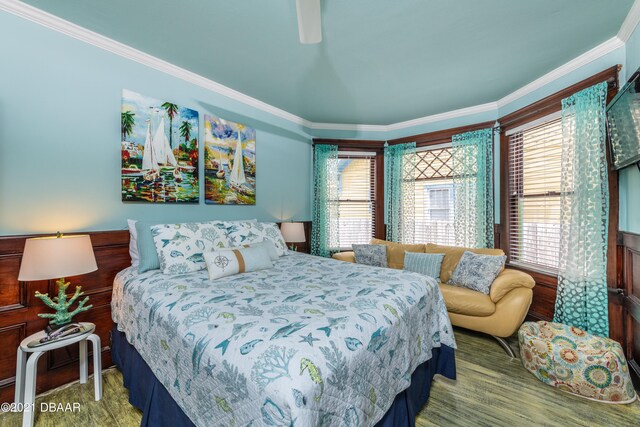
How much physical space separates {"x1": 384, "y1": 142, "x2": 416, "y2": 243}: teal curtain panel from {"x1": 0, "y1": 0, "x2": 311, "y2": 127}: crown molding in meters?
2.13

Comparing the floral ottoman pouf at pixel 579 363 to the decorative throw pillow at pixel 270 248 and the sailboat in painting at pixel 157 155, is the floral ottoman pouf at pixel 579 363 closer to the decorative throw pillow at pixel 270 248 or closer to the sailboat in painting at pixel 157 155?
the decorative throw pillow at pixel 270 248

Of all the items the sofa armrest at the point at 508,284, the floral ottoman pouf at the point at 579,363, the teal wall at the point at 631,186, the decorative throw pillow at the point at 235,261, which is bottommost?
the floral ottoman pouf at the point at 579,363

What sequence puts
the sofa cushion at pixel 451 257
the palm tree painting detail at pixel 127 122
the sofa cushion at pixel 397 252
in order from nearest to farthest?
the palm tree painting detail at pixel 127 122
the sofa cushion at pixel 451 257
the sofa cushion at pixel 397 252

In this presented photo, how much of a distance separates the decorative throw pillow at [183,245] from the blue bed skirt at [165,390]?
58 centimetres

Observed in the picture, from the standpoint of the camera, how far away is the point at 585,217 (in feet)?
7.14

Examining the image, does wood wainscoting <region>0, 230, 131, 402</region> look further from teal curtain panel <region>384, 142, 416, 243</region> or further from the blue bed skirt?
teal curtain panel <region>384, 142, 416, 243</region>

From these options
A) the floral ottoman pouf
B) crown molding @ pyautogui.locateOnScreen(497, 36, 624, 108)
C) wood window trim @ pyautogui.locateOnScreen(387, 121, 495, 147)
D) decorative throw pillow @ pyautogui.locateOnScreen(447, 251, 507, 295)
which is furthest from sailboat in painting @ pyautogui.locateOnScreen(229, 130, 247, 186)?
crown molding @ pyautogui.locateOnScreen(497, 36, 624, 108)

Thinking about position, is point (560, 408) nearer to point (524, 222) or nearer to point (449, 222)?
point (524, 222)

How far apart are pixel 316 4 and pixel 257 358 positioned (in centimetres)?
157

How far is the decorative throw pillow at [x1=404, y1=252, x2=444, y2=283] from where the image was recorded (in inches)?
115

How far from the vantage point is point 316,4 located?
1245 millimetres

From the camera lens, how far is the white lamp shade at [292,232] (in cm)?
330

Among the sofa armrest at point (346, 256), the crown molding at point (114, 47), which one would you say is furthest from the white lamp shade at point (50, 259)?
the sofa armrest at point (346, 256)

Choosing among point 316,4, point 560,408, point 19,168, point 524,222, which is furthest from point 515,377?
point 19,168
